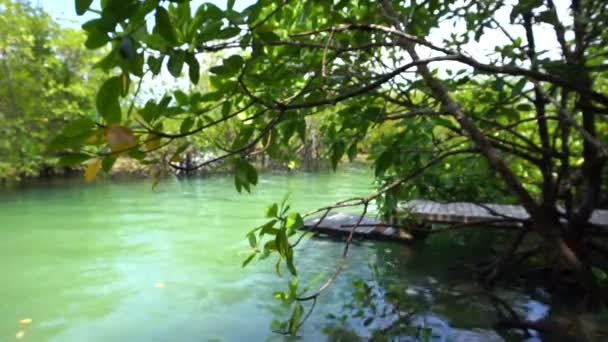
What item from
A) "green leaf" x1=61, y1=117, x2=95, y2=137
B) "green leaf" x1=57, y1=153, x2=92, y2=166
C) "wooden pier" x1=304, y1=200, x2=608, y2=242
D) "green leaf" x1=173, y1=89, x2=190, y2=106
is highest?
"green leaf" x1=173, y1=89, x2=190, y2=106

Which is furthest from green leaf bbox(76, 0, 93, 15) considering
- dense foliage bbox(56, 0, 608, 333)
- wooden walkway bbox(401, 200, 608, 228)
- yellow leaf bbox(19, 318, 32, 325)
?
wooden walkway bbox(401, 200, 608, 228)

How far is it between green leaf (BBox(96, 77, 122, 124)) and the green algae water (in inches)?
62.6

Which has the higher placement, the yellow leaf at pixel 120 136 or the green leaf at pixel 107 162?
the yellow leaf at pixel 120 136

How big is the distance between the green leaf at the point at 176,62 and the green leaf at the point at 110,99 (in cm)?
15

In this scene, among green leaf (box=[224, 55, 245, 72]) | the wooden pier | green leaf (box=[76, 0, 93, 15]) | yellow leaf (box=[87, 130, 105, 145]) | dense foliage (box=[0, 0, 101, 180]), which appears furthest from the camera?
dense foliage (box=[0, 0, 101, 180])

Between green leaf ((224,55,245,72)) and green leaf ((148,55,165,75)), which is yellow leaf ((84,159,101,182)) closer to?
green leaf ((148,55,165,75))

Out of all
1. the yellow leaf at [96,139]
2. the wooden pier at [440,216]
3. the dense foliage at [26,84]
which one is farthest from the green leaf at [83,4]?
the dense foliage at [26,84]

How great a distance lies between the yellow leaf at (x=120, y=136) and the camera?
2.49 ft

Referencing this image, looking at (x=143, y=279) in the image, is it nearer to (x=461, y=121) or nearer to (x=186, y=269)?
(x=186, y=269)

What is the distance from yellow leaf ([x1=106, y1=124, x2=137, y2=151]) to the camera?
76 cm

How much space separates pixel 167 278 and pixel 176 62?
13.6 ft

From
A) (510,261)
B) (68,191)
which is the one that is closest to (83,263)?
(510,261)

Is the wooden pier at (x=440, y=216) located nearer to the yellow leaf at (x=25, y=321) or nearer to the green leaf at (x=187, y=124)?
the yellow leaf at (x=25, y=321)

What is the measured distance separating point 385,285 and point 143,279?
8.20 feet
